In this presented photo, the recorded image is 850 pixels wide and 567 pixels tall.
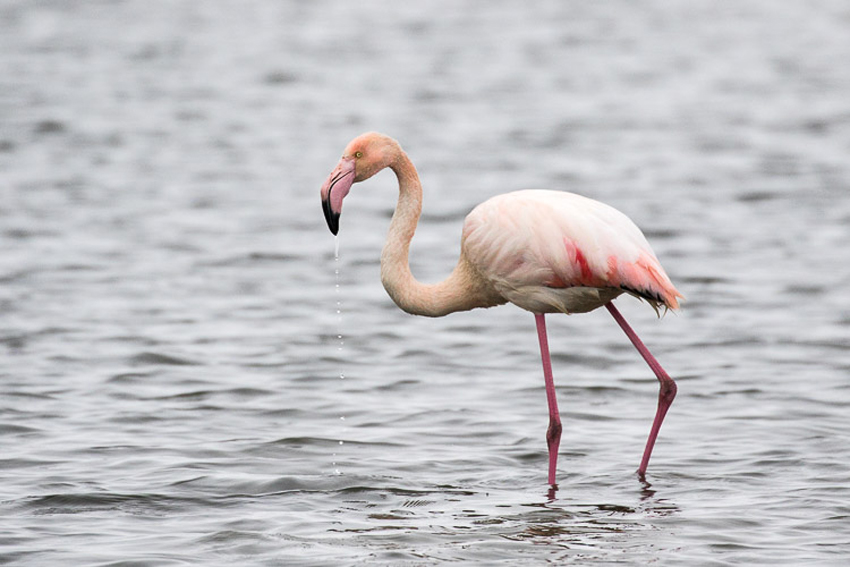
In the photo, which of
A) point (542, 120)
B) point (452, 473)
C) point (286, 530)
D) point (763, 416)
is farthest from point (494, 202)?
point (542, 120)

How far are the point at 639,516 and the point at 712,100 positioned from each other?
1571cm

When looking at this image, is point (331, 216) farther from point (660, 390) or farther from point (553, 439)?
point (660, 390)

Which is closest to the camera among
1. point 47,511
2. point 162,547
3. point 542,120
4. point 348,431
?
point 162,547

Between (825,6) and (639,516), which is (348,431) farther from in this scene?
(825,6)

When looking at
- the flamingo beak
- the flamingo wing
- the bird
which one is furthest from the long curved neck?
the flamingo beak

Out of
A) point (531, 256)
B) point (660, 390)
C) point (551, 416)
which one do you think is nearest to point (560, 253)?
point (531, 256)

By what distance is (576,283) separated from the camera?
24.9 ft

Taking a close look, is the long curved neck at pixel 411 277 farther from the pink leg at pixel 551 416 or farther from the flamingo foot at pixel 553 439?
the flamingo foot at pixel 553 439

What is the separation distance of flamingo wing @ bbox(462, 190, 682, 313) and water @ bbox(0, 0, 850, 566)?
101cm

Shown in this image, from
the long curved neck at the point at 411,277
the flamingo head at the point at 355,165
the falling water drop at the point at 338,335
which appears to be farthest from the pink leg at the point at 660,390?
the falling water drop at the point at 338,335

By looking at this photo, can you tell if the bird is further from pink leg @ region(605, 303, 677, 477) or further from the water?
the water

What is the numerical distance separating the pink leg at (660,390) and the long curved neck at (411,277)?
705 millimetres

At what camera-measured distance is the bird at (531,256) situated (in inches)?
294

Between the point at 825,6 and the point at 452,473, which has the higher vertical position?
the point at 825,6
